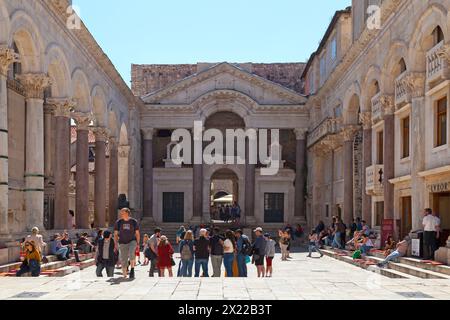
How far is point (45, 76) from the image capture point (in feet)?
70.6

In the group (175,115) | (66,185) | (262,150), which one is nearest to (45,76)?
(66,185)

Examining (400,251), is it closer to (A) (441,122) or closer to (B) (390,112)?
(A) (441,122)

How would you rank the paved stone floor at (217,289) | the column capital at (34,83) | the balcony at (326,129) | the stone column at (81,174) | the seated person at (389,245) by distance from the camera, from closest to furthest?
the paved stone floor at (217,289) → the column capital at (34,83) → the seated person at (389,245) → the stone column at (81,174) → the balcony at (326,129)

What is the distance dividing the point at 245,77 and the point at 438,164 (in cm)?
2549

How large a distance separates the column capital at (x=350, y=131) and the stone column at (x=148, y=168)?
16.0 meters

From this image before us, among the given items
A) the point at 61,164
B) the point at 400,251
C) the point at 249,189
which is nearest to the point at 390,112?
the point at 400,251

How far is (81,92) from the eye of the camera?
28672 mm

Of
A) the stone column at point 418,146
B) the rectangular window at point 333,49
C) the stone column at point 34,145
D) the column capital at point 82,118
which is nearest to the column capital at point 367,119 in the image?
the stone column at point 418,146

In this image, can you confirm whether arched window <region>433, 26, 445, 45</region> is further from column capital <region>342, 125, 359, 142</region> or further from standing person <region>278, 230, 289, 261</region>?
column capital <region>342, 125, 359, 142</region>

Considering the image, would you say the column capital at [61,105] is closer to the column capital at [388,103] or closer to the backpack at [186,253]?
the backpack at [186,253]

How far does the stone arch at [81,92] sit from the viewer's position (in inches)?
1073

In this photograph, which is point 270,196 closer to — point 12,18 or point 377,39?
point 377,39

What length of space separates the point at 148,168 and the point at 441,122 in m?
27.2

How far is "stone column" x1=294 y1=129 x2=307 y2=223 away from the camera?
43.8 meters
